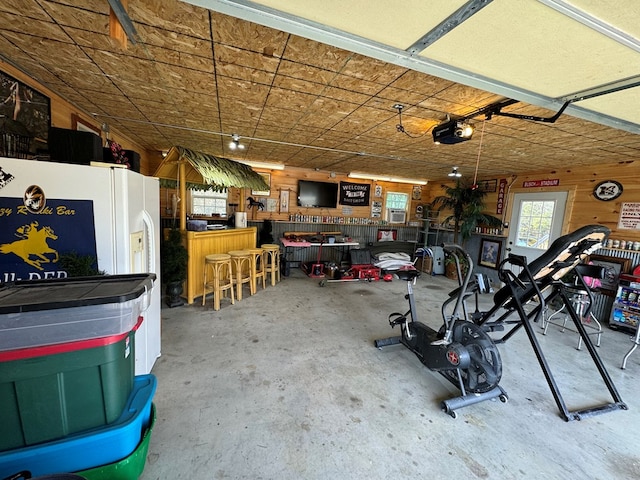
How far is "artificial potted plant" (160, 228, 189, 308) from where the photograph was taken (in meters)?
3.62

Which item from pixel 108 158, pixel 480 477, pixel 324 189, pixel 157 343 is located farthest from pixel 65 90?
pixel 324 189

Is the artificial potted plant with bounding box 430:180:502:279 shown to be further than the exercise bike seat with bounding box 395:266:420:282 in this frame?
Yes

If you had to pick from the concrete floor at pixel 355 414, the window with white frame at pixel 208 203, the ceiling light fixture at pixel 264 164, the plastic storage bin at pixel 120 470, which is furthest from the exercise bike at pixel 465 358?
the window with white frame at pixel 208 203

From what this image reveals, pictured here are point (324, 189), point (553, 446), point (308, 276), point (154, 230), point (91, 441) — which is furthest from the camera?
point (324, 189)

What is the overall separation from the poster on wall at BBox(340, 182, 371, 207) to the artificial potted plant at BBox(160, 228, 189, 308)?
4.51 m

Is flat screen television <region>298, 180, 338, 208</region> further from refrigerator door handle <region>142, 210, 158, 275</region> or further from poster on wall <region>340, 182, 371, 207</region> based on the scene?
refrigerator door handle <region>142, 210, 158, 275</region>

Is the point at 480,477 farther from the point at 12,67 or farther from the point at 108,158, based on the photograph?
the point at 12,67

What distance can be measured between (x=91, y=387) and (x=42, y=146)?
247 cm

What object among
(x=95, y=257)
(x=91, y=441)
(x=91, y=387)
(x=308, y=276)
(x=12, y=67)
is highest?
(x=12, y=67)

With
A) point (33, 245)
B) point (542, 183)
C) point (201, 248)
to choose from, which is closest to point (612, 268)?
point (542, 183)

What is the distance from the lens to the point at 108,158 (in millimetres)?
2025

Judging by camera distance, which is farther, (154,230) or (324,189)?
(324,189)

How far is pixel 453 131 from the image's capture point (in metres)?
2.55

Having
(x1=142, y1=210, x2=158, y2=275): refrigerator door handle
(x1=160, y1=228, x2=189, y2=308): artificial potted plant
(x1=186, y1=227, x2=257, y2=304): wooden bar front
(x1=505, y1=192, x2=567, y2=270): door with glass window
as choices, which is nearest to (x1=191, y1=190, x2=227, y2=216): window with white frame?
(x1=186, y1=227, x2=257, y2=304): wooden bar front
